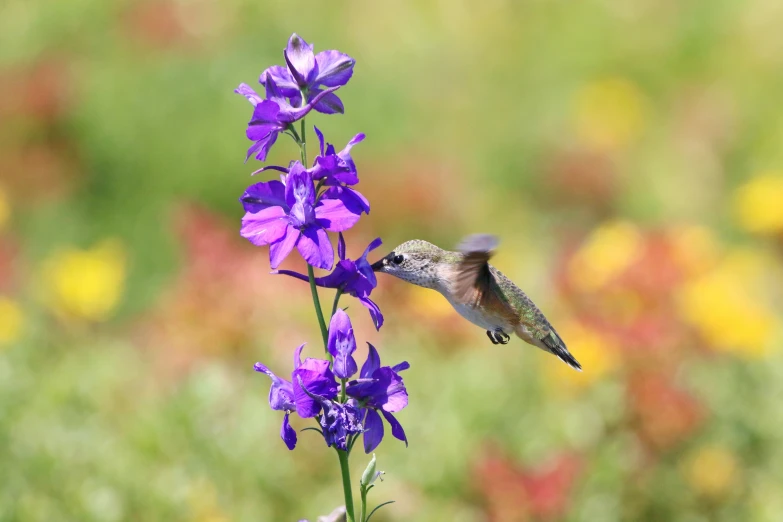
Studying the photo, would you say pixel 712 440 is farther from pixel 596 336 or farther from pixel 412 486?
pixel 412 486

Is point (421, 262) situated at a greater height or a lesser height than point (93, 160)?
lesser

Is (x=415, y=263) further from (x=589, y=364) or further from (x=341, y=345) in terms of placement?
(x=589, y=364)

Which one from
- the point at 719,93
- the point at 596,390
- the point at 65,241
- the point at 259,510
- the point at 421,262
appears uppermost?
the point at 719,93

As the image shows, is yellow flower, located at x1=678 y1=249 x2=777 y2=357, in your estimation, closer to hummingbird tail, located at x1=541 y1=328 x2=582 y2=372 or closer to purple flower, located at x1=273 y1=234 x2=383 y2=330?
hummingbird tail, located at x1=541 y1=328 x2=582 y2=372

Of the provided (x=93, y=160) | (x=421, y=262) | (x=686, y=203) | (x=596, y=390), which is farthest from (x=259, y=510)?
(x=686, y=203)

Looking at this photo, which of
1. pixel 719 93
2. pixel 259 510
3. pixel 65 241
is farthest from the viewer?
pixel 719 93

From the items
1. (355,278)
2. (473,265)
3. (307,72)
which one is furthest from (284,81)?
(473,265)

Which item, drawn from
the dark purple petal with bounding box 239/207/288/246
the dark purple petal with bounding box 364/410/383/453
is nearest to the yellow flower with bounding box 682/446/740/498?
the dark purple petal with bounding box 364/410/383/453

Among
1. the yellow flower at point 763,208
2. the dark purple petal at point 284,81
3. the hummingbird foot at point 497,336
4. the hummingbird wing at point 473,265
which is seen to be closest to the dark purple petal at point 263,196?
the dark purple petal at point 284,81
